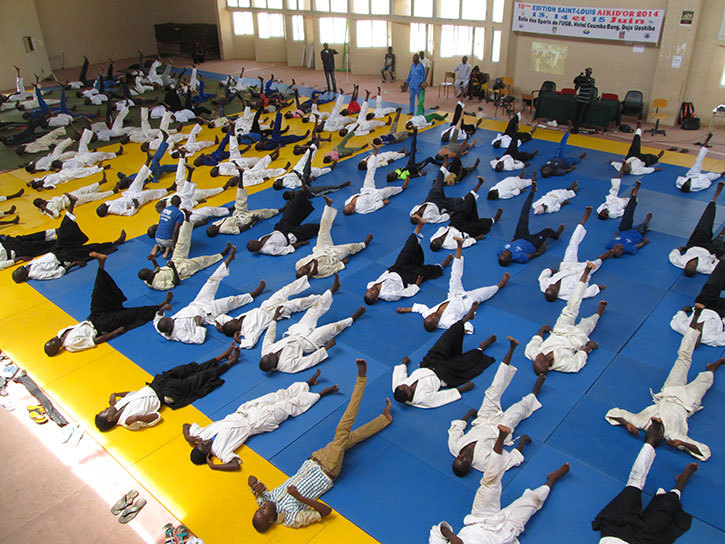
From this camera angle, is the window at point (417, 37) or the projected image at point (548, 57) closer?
the projected image at point (548, 57)

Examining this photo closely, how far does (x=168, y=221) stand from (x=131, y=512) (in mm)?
6137

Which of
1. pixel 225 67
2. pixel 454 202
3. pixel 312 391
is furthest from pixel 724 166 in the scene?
pixel 225 67

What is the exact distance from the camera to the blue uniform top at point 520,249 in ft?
32.6

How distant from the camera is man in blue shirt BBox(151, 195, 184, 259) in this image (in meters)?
10.7

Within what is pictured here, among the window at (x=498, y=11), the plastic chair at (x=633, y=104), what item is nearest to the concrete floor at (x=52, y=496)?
the plastic chair at (x=633, y=104)

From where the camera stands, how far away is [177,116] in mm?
18750

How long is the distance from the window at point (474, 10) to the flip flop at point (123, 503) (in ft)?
64.2

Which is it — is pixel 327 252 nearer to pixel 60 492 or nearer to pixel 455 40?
pixel 60 492

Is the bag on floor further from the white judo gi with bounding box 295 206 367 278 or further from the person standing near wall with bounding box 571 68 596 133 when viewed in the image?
the white judo gi with bounding box 295 206 367 278

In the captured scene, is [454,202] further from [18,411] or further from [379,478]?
[18,411]

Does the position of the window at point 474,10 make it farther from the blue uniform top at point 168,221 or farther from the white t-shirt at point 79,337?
the white t-shirt at point 79,337

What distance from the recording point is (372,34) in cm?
2400

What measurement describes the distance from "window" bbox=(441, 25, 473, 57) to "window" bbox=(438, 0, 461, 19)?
438 millimetres

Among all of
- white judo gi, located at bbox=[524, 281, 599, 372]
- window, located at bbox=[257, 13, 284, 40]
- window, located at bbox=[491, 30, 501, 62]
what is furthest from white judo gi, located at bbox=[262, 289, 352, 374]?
window, located at bbox=[257, 13, 284, 40]
